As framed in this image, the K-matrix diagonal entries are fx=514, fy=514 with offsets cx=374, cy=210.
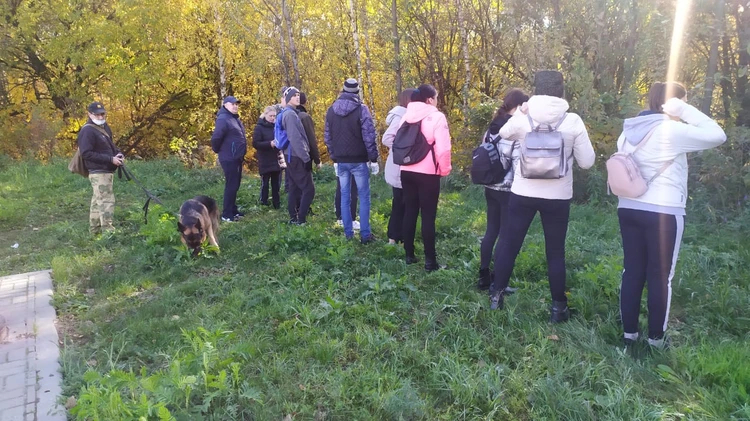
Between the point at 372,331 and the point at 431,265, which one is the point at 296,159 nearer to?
the point at 431,265

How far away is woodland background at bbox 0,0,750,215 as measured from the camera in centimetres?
666

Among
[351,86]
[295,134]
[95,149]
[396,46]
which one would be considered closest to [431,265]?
[351,86]

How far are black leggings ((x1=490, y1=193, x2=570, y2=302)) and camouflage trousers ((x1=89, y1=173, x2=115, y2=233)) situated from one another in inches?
207

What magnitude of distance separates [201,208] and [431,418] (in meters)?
4.14

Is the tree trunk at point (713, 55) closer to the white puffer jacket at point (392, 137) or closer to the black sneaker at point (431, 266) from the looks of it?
the white puffer jacket at point (392, 137)

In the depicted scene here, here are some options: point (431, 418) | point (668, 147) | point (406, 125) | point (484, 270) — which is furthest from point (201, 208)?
point (668, 147)

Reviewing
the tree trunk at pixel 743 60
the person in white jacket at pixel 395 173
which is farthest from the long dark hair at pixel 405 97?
the tree trunk at pixel 743 60

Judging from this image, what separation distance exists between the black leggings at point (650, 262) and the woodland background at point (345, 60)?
3.50 metres

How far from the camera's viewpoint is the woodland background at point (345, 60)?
6660mm

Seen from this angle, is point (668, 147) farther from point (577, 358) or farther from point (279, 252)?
point (279, 252)

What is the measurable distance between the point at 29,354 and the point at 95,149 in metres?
3.45

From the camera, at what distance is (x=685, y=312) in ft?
12.8

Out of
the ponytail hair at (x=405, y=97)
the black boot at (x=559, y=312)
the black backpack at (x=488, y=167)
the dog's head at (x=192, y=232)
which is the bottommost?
the black boot at (x=559, y=312)

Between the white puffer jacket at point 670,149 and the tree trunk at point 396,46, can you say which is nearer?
the white puffer jacket at point 670,149
